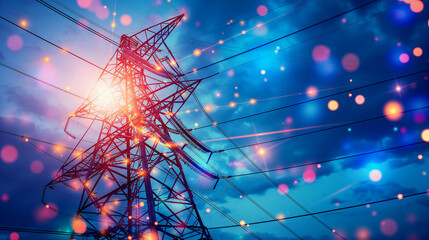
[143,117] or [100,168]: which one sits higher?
[143,117]

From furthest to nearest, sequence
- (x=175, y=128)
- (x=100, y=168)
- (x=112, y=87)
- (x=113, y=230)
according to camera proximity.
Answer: (x=175, y=128) < (x=112, y=87) < (x=100, y=168) < (x=113, y=230)

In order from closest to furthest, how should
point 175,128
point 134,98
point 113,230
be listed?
point 113,230
point 134,98
point 175,128

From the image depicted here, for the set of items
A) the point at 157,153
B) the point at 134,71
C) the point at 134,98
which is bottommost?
the point at 157,153

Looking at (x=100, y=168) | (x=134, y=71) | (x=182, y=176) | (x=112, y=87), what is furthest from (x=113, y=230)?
(x=134, y=71)

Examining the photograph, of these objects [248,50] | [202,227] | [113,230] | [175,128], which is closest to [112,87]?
[175,128]

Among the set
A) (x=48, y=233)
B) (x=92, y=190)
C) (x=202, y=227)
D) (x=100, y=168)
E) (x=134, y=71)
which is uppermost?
(x=134, y=71)

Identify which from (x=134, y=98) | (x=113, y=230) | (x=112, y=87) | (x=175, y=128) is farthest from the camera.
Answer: (x=175, y=128)

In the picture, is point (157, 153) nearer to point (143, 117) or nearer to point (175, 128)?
point (143, 117)

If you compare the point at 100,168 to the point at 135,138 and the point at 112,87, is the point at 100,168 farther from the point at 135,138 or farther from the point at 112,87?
the point at 112,87

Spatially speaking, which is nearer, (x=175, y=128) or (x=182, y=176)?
(x=182, y=176)
